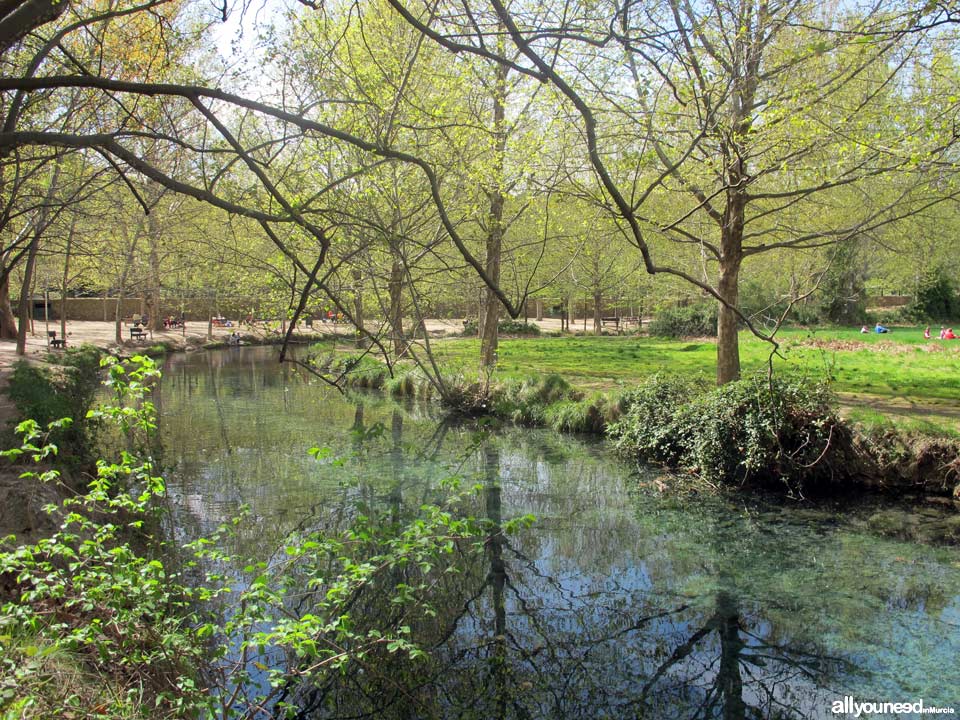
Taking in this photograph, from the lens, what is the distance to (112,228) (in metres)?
22.9

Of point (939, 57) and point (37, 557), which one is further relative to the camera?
point (939, 57)

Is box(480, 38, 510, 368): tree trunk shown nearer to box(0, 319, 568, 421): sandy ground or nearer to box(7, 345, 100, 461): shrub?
box(0, 319, 568, 421): sandy ground

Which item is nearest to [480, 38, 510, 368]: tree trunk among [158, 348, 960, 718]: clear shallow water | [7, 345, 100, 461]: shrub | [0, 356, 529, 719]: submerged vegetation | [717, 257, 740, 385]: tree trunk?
[158, 348, 960, 718]: clear shallow water

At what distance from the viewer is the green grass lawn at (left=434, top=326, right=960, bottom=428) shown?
13.0 meters

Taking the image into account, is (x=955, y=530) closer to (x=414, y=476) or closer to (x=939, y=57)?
(x=939, y=57)

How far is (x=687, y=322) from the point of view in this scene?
107 feet

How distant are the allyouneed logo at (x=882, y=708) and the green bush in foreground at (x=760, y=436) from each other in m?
4.73

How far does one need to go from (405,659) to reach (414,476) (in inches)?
221

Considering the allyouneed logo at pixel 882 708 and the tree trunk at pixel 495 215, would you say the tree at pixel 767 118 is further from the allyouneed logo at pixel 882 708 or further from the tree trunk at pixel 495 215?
the allyouneed logo at pixel 882 708

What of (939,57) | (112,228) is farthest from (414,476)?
(112,228)

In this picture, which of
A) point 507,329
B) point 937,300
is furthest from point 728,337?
point 507,329

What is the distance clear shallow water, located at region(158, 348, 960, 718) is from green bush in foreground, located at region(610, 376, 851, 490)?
2.48 ft

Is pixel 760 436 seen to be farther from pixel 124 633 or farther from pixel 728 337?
pixel 124 633

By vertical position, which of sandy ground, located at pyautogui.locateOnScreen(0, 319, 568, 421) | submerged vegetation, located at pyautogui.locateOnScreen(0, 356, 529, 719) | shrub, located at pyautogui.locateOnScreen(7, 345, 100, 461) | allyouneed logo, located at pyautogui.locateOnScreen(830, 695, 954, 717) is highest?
sandy ground, located at pyautogui.locateOnScreen(0, 319, 568, 421)
